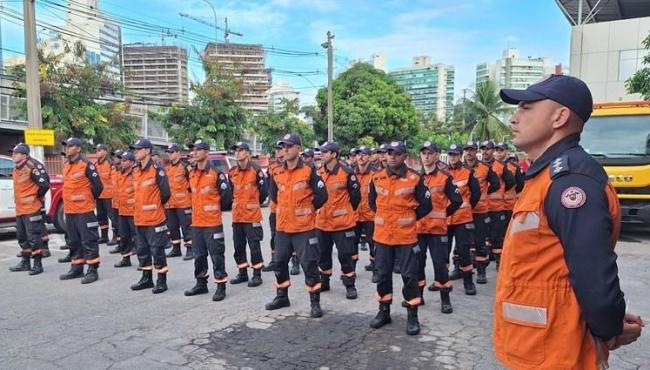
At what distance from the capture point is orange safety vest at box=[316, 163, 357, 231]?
637cm

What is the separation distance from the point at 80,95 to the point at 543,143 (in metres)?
18.4

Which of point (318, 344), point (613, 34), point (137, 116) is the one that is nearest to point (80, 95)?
point (137, 116)

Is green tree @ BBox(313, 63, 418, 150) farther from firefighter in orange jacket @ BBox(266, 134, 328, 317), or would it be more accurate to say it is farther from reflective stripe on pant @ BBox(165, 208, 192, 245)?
firefighter in orange jacket @ BBox(266, 134, 328, 317)

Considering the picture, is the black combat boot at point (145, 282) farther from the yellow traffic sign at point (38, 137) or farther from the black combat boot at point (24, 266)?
the yellow traffic sign at point (38, 137)

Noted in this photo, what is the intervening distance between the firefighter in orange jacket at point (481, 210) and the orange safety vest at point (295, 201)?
238 cm

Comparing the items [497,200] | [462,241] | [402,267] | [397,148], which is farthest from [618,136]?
[402,267]

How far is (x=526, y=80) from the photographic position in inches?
2191

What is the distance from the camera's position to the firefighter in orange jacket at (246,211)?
22.5 feet

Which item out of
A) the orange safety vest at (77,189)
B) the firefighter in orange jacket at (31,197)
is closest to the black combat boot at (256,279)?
the orange safety vest at (77,189)

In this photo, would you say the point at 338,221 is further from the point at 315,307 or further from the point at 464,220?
the point at 464,220

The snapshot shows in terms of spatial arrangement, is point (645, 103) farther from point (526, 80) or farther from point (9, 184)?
point (526, 80)

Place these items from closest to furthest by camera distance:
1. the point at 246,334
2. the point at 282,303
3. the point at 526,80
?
1. the point at 246,334
2. the point at 282,303
3. the point at 526,80

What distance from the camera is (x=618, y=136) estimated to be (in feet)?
31.6

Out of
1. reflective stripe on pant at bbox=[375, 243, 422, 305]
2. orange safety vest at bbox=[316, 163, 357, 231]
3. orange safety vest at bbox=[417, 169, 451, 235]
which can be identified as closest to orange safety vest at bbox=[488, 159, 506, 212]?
orange safety vest at bbox=[417, 169, 451, 235]
